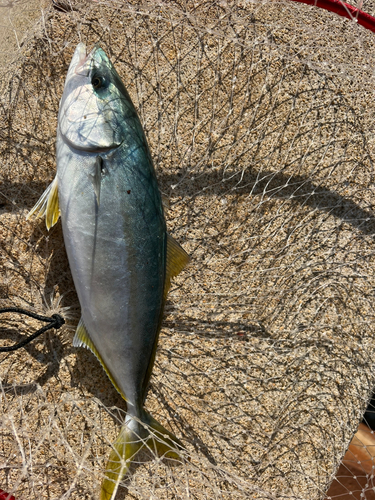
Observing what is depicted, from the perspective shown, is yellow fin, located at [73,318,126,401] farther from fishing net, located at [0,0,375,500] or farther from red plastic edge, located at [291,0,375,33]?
red plastic edge, located at [291,0,375,33]

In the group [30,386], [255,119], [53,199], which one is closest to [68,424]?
[30,386]

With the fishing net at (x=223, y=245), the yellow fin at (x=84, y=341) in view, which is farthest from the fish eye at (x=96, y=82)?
the yellow fin at (x=84, y=341)

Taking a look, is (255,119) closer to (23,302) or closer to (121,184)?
(121,184)

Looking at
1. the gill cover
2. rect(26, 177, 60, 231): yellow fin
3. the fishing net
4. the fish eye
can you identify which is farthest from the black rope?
the fish eye

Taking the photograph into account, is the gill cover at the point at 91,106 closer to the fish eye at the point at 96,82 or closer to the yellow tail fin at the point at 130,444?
the fish eye at the point at 96,82

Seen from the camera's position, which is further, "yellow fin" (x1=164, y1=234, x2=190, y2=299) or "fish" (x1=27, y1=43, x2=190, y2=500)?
"yellow fin" (x1=164, y1=234, x2=190, y2=299)

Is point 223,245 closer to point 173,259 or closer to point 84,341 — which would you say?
point 173,259
